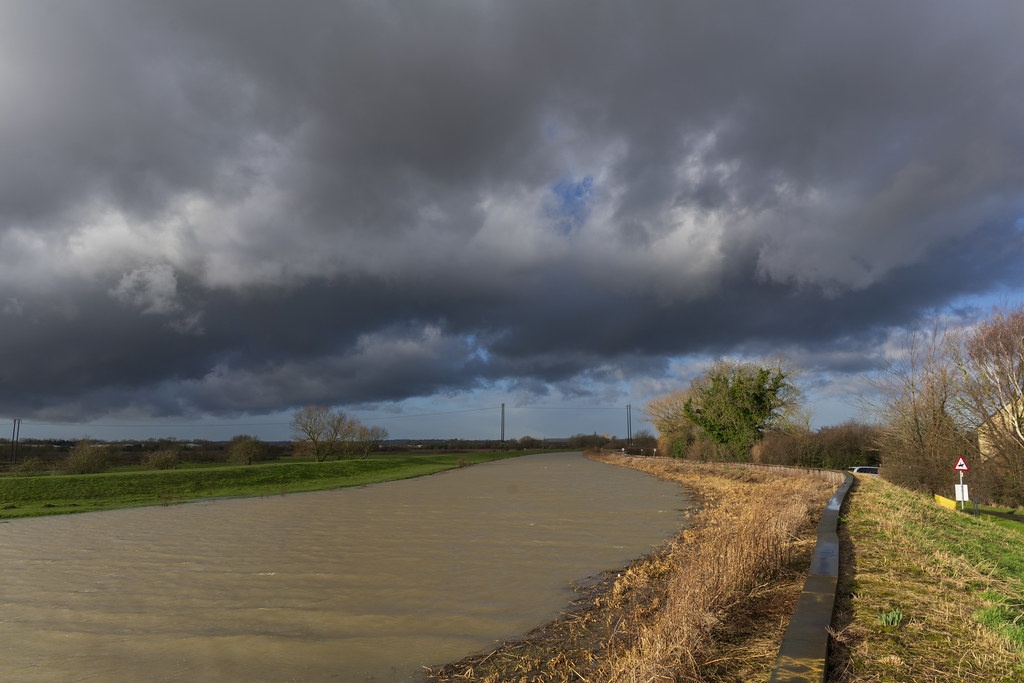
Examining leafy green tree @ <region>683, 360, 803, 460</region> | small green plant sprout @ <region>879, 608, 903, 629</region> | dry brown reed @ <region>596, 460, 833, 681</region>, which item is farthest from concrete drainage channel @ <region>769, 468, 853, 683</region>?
leafy green tree @ <region>683, 360, 803, 460</region>

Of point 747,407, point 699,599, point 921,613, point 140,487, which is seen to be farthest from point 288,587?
point 747,407

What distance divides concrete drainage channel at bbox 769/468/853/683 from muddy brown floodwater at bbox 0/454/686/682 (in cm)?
354

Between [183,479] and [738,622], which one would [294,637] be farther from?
[183,479]

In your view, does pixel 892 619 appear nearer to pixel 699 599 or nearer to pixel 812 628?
pixel 812 628

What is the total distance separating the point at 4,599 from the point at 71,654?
169 inches

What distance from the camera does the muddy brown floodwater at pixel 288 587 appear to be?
6.53m

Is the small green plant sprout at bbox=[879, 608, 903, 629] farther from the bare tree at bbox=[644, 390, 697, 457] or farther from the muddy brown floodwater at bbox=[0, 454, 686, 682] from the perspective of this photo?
the bare tree at bbox=[644, 390, 697, 457]

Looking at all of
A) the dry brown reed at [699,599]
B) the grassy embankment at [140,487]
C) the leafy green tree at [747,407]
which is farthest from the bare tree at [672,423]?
the dry brown reed at [699,599]

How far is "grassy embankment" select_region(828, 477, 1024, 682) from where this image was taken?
14.1 feet

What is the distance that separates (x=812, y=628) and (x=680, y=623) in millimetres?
1127

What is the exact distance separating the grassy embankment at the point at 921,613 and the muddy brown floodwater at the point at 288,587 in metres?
4.02

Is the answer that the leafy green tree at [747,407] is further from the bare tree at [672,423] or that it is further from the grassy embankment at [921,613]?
the grassy embankment at [921,613]

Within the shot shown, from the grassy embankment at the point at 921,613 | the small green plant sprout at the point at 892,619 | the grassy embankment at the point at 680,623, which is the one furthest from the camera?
the small green plant sprout at the point at 892,619

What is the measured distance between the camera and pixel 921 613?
555 cm
